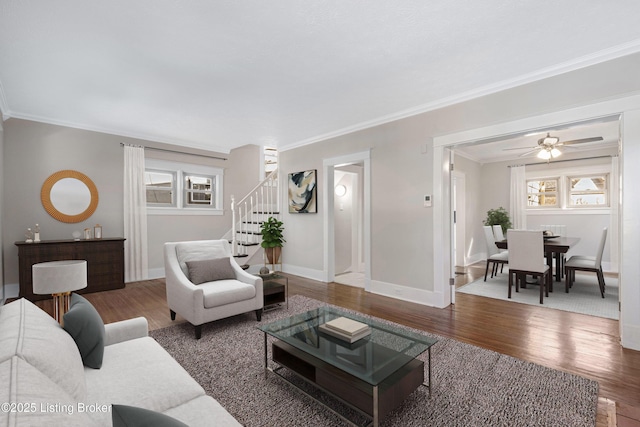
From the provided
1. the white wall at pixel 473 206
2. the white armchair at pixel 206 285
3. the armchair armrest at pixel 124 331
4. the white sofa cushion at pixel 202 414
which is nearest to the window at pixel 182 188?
the white armchair at pixel 206 285

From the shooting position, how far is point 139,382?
4.52 feet

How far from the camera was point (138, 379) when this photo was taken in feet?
4.60

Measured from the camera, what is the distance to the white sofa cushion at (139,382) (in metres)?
1.24

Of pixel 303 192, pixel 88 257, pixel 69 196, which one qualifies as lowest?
pixel 88 257

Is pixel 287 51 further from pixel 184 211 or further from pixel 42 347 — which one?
pixel 184 211

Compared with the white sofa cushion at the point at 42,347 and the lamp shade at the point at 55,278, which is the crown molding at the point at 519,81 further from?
the white sofa cushion at the point at 42,347

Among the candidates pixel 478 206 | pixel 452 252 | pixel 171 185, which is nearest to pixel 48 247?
pixel 171 185

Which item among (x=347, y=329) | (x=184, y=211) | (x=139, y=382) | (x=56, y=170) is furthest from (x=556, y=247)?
(x=56, y=170)

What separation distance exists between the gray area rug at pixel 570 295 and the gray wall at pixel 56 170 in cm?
542

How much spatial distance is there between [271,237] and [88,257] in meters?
2.87

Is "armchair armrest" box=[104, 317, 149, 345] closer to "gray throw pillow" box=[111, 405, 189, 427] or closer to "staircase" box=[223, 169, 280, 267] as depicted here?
"gray throw pillow" box=[111, 405, 189, 427]

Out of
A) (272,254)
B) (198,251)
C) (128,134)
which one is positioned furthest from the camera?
(272,254)

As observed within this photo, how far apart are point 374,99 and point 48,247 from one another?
16.3ft

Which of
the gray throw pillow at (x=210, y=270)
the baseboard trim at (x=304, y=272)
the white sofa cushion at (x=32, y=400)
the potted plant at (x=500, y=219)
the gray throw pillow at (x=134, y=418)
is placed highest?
the potted plant at (x=500, y=219)
